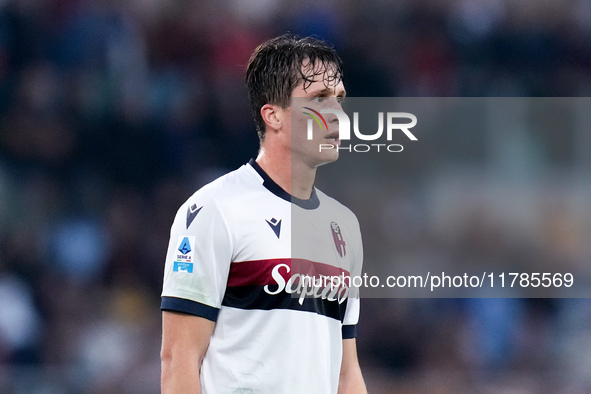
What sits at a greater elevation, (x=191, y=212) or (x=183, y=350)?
(x=191, y=212)

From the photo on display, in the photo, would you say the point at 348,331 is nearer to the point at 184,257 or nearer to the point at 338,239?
the point at 338,239

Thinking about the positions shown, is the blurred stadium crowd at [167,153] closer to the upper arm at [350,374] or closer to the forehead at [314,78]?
the upper arm at [350,374]

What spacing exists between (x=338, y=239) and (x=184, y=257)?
63 cm

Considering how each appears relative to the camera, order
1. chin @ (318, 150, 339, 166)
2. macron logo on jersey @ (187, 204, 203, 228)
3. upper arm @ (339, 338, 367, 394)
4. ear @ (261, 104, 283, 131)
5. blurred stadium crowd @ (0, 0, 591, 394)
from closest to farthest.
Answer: macron logo on jersey @ (187, 204, 203, 228)
chin @ (318, 150, 339, 166)
ear @ (261, 104, 283, 131)
upper arm @ (339, 338, 367, 394)
blurred stadium crowd @ (0, 0, 591, 394)

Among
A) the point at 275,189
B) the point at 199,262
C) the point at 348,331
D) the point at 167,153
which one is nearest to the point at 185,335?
the point at 199,262

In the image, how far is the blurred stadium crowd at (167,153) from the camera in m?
6.02

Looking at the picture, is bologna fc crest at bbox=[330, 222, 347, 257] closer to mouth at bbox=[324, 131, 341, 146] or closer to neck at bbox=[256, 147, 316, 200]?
neck at bbox=[256, 147, 316, 200]

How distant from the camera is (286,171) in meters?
3.04

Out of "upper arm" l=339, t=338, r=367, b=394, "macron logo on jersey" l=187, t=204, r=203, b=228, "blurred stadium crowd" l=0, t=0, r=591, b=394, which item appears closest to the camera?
"macron logo on jersey" l=187, t=204, r=203, b=228

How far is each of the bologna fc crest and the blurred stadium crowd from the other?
2.15 metres

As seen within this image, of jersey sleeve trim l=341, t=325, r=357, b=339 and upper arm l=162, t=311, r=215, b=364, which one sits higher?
jersey sleeve trim l=341, t=325, r=357, b=339

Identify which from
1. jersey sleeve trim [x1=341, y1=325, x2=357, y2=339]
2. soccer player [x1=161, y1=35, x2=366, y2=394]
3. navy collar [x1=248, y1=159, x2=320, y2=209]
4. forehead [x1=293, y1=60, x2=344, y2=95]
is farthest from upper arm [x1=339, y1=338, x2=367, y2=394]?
forehead [x1=293, y1=60, x2=344, y2=95]

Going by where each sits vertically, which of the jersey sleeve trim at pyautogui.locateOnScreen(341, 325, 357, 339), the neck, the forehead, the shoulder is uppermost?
the forehead

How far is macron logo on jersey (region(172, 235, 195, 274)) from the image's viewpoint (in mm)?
2777
